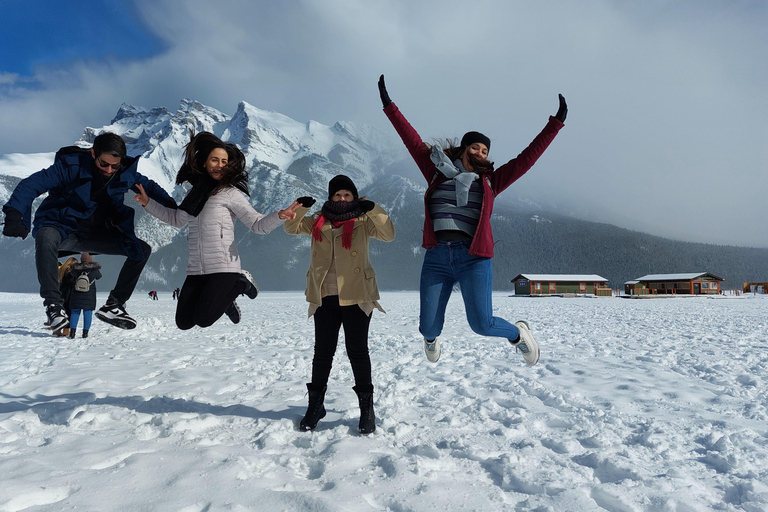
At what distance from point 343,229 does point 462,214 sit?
3.35ft

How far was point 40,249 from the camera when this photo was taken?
356cm

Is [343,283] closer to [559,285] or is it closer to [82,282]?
[82,282]

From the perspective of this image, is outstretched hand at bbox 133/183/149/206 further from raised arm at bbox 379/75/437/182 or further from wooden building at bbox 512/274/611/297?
wooden building at bbox 512/274/611/297

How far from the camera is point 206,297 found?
3656mm

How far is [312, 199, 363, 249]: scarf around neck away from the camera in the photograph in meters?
3.47

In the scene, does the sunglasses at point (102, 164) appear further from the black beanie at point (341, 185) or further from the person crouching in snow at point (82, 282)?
the person crouching in snow at point (82, 282)

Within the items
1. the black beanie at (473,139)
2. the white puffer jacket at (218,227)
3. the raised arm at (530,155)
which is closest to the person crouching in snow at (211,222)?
the white puffer jacket at (218,227)

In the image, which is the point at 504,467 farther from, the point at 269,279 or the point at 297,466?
the point at 269,279

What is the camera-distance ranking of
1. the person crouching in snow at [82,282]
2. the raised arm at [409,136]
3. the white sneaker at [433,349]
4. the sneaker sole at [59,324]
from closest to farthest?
1. the sneaker sole at [59,324]
2. the raised arm at [409,136]
3. the white sneaker at [433,349]
4. the person crouching in snow at [82,282]

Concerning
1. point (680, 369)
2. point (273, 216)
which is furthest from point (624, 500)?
point (680, 369)

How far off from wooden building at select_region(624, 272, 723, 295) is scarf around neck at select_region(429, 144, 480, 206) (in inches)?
2418

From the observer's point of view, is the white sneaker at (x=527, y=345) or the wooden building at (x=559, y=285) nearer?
the white sneaker at (x=527, y=345)

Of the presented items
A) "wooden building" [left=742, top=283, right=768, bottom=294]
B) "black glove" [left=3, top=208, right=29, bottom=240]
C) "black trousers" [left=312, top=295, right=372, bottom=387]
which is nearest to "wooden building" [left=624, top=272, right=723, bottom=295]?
"wooden building" [left=742, top=283, right=768, bottom=294]

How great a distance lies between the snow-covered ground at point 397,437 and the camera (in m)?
2.32
